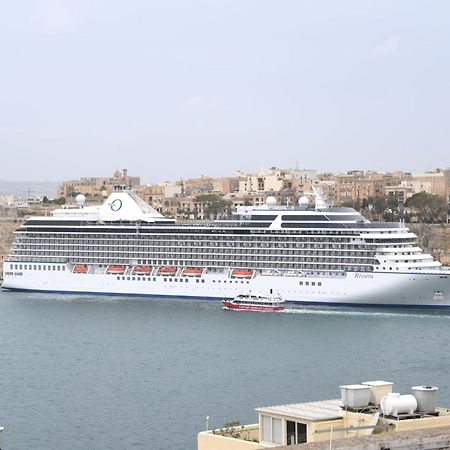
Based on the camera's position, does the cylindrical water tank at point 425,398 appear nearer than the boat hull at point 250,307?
Yes

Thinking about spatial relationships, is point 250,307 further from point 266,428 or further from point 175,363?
point 266,428

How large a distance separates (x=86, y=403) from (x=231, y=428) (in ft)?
52.8

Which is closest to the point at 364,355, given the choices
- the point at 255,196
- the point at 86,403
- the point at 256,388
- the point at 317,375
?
the point at 317,375

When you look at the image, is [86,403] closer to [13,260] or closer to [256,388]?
[256,388]

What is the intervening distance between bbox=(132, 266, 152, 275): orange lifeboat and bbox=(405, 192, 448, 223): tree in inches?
1285

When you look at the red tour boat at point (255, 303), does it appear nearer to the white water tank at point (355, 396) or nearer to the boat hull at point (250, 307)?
the boat hull at point (250, 307)

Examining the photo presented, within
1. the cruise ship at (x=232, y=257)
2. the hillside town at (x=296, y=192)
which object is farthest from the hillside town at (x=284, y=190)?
the cruise ship at (x=232, y=257)

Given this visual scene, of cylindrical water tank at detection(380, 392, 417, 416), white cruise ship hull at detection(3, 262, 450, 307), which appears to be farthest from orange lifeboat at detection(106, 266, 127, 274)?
cylindrical water tank at detection(380, 392, 417, 416)

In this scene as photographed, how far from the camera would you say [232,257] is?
55.9 metres

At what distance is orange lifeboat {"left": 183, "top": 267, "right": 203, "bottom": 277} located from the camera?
184 ft

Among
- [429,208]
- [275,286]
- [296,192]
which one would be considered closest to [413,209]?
[429,208]

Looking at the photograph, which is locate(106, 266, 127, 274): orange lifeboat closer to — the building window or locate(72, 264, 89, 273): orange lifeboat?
locate(72, 264, 89, 273): orange lifeboat

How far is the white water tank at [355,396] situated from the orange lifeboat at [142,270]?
147 ft

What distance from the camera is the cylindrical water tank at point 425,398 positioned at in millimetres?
12625
